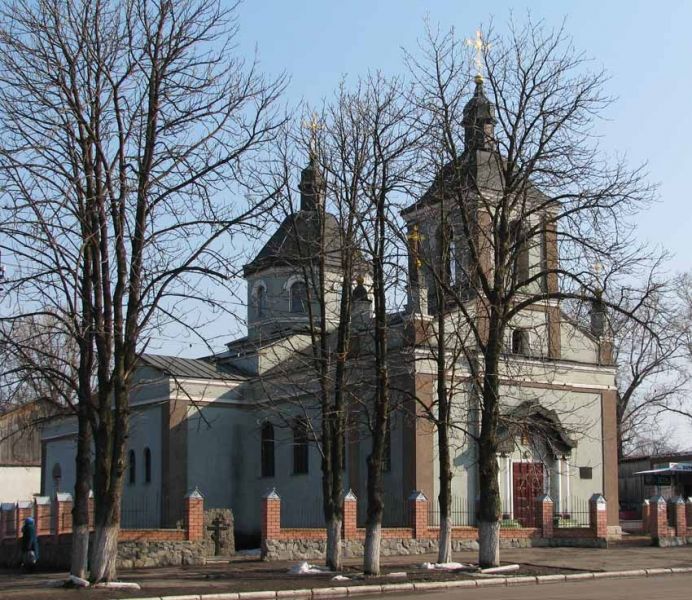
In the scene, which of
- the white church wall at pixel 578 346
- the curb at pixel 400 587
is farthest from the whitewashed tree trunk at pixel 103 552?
the white church wall at pixel 578 346

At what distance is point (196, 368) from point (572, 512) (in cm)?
1409

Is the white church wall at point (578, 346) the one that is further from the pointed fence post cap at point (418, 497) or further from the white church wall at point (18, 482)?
the white church wall at point (18, 482)

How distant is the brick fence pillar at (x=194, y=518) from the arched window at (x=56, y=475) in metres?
20.3

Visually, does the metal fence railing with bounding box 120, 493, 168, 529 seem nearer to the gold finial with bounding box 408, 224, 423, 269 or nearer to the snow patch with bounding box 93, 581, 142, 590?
the gold finial with bounding box 408, 224, 423, 269

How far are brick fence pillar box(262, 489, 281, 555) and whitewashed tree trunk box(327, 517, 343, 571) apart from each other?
459cm

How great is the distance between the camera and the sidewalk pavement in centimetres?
1905

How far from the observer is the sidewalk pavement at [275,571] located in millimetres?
19047

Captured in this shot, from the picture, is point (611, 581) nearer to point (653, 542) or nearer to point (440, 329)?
point (440, 329)

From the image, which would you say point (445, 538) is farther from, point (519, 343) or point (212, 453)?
point (212, 453)

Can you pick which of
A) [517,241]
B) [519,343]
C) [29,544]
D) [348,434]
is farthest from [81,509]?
[519,343]

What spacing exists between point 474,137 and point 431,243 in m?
3.35

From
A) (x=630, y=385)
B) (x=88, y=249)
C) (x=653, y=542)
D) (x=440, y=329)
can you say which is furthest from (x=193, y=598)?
(x=630, y=385)

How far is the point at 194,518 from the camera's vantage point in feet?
89.6

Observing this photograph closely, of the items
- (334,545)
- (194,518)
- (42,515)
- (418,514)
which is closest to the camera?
(334,545)
